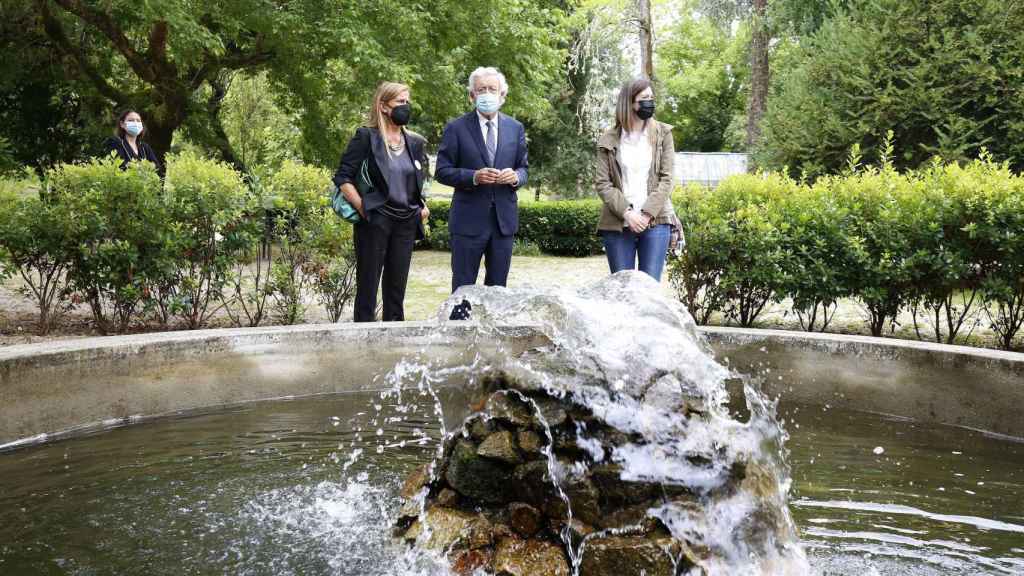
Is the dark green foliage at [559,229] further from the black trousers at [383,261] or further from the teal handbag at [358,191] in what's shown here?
the teal handbag at [358,191]

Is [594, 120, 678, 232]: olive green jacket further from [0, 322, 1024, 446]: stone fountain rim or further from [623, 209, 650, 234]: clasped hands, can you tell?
[0, 322, 1024, 446]: stone fountain rim

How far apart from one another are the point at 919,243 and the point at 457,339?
3.63 meters

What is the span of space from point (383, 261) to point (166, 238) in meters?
1.74

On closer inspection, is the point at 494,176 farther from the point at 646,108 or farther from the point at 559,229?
the point at 559,229

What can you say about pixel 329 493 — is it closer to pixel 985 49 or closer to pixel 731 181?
pixel 731 181

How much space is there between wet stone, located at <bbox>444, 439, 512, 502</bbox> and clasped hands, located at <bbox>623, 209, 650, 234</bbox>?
281 centimetres

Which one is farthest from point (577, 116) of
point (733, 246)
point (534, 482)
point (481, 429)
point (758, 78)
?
point (534, 482)

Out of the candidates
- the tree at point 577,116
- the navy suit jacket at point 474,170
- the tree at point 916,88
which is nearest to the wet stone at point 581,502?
the navy suit jacket at point 474,170

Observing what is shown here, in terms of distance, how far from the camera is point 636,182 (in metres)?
6.09

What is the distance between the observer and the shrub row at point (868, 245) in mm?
6438

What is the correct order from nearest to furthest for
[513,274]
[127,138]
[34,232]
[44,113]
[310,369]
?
[310,369] < [34,232] < [127,138] < [513,274] < [44,113]

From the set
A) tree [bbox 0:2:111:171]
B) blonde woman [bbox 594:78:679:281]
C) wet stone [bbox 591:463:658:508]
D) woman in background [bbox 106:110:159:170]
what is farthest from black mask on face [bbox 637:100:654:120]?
tree [bbox 0:2:111:171]

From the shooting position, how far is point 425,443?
4.56m

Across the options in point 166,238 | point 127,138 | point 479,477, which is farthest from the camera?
point 127,138
